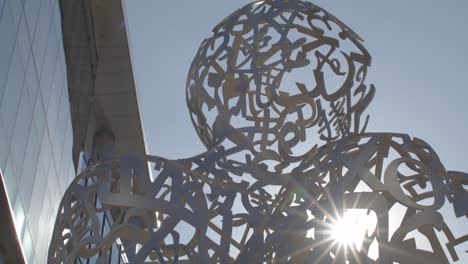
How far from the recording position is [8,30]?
41.6 ft

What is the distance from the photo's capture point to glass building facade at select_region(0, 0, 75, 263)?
12.7m

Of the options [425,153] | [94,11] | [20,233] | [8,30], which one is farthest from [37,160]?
[425,153]

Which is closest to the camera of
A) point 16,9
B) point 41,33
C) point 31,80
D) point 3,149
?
point 3,149

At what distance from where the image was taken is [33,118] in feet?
48.0

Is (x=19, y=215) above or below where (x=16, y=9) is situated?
below

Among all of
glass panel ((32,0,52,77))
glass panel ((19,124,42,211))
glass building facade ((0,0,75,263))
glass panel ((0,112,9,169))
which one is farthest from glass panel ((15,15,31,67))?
glass panel ((0,112,9,169))

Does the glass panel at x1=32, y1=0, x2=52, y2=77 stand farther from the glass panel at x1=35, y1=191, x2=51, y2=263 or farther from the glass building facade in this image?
the glass panel at x1=35, y1=191, x2=51, y2=263

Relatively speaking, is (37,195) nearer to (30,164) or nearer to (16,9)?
(30,164)

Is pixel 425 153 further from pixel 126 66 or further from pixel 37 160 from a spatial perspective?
pixel 126 66

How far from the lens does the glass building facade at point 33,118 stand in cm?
1267

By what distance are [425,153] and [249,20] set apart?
2005 mm

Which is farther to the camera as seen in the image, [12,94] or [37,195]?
[37,195]

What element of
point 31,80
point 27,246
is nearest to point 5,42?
point 31,80

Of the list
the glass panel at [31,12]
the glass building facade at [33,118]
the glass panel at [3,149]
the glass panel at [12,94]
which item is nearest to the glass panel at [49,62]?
the glass building facade at [33,118]
